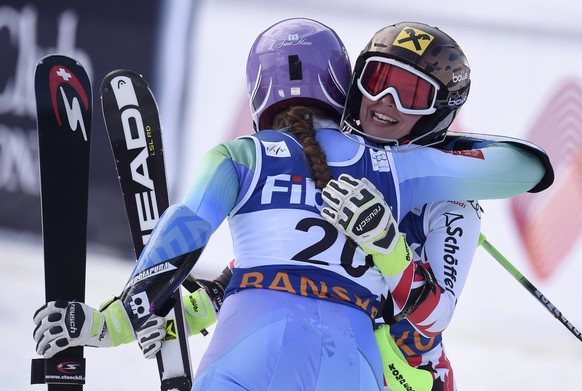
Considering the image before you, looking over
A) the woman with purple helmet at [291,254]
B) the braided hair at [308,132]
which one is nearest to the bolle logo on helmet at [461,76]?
the woman with purple helmet at [291,254]

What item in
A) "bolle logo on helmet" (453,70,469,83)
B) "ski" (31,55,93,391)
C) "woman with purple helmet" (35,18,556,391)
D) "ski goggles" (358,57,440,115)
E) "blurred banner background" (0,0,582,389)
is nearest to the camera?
"woman with purple helmet" (35,18,556,391)

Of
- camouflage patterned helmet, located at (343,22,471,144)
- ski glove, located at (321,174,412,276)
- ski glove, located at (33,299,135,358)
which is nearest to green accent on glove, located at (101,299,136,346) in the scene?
ski glove, located at (33,299,135,358)

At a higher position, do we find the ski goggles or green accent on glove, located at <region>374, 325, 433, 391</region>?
the ski goggles

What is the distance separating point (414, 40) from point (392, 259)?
893 millimetres

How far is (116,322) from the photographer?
9.98 feet

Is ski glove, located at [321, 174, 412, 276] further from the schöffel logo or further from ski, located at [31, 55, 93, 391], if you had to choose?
the schöffel logo

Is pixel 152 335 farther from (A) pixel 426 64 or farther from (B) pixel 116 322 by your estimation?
(A) pixel 426 64

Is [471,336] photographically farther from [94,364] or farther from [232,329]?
[232,329]

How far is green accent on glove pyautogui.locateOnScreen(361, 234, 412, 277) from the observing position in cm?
319

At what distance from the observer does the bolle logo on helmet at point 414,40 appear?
360 centimetres

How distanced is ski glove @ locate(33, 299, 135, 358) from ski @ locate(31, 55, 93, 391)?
920mm

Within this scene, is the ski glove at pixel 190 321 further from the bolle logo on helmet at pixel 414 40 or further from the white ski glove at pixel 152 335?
the bolle logo on helmet at pixel 414 40

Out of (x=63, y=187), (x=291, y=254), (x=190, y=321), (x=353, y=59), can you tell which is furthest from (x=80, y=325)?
(x=353, y=59)

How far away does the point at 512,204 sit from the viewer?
7535 millimetres
